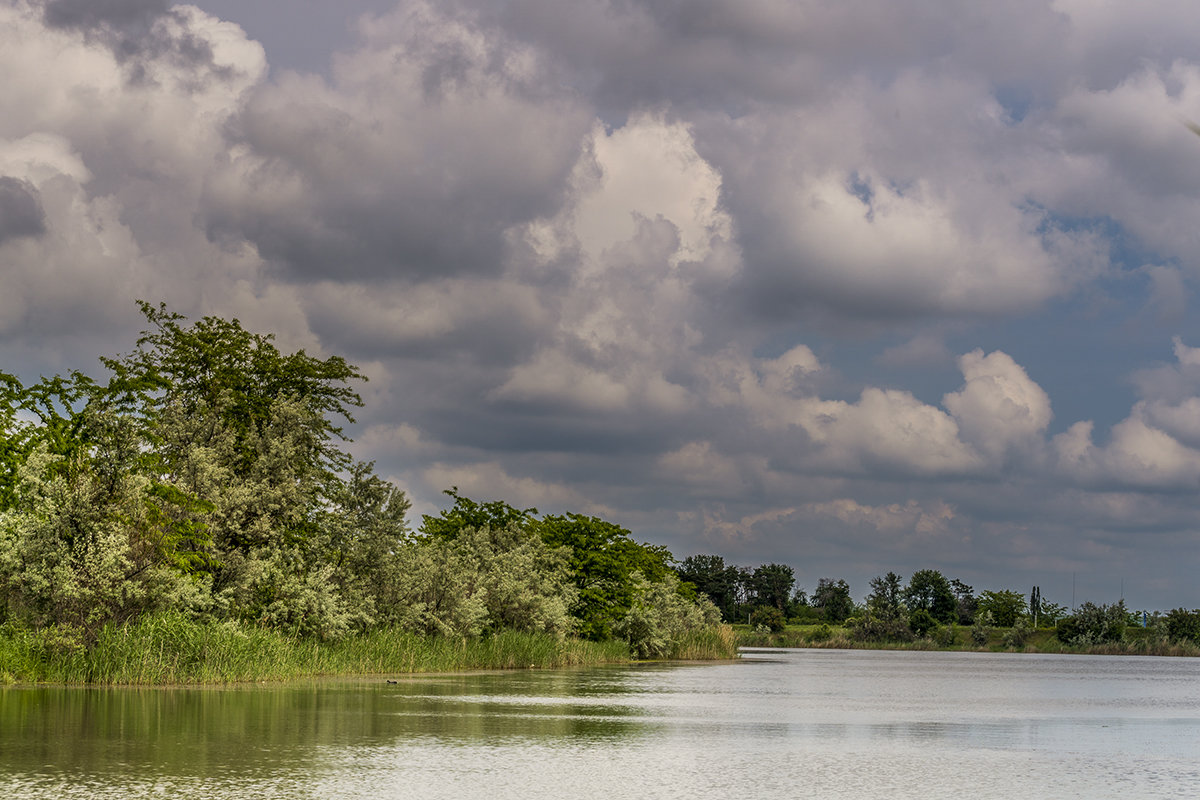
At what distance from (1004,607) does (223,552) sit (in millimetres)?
169526

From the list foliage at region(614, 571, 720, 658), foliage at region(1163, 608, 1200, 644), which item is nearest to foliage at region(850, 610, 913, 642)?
foliage at region(1163, 608, 1200, 644)

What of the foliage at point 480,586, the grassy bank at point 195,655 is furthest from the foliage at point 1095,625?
the grassy bank at point 195,655

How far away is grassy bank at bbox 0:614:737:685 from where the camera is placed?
124 ft

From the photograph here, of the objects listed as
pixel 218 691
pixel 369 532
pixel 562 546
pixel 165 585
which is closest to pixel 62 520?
pixel 165 585

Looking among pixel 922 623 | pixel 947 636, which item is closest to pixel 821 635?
pixel 922 623

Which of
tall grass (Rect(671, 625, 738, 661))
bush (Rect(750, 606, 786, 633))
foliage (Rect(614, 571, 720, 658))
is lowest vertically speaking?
bush (Rect(750, 606, 786, 633))

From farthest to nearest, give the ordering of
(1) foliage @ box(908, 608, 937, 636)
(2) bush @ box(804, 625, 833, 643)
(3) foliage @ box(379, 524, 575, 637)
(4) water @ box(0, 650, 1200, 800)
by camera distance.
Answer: (2) bush @ box(804, 625, 833, 643) < (1) foliage @ box(908, 608, 937, 636) < (3) foliage @ box(379, 524, 575, 637) < (4) water @ box(0, 650, 1200, 800)

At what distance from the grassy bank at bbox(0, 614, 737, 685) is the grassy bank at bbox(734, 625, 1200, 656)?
10786 centimetres

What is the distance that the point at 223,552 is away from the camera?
48.7 meters

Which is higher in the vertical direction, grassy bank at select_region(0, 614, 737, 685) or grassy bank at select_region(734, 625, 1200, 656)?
Answer: grassy bank at select_region(0, 614, 737, 685)

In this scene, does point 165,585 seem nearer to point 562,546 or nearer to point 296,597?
point 296,597

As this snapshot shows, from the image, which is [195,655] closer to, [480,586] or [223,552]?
[223,552]

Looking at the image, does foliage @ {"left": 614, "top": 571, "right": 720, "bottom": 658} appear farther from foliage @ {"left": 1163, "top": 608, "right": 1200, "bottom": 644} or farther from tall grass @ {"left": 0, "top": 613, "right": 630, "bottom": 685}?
foliage @ {"left": 1163, "top": 608, "right": 1200, "bottom": 644}

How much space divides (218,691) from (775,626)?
162 meters
